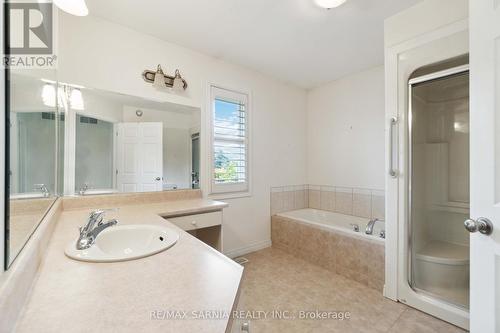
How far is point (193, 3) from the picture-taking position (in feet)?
5.62

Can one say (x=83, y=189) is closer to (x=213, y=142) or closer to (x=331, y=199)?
(x=213, y=142)

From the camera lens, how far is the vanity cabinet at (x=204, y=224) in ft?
5.81

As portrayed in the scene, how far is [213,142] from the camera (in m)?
2.54

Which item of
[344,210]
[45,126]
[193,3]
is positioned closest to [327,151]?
[344,210]

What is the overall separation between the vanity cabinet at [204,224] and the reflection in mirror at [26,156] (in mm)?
885

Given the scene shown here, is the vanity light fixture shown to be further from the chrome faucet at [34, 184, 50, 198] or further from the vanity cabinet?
the chrome faucet at [34, 184, 50, 198]

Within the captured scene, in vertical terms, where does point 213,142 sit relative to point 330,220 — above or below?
above

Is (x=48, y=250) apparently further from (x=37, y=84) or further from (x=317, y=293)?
(x=317, y=293)

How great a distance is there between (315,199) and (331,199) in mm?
267

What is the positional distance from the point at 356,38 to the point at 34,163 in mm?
2564

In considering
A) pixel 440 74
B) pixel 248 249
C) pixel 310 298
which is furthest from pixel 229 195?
pixel 440 74

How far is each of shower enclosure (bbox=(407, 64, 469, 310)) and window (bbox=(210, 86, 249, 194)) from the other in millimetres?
1701

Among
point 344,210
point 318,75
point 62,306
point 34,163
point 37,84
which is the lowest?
point 344,210

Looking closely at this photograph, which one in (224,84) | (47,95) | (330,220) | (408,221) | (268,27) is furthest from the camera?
(330,220)
